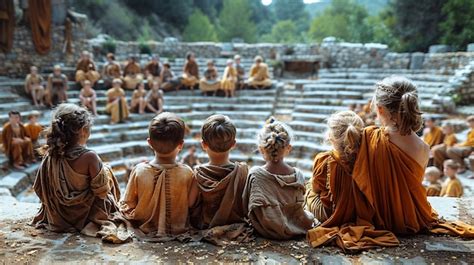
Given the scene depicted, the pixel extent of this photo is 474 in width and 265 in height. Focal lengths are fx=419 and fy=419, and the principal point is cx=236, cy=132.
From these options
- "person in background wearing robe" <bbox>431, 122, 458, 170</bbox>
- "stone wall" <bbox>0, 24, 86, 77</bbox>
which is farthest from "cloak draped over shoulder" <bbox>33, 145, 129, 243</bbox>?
"stone wall" <bbox>0, 24, 86, 77</bbox>

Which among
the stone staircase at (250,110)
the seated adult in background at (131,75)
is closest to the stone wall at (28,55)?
the stone staircase at (250,110)

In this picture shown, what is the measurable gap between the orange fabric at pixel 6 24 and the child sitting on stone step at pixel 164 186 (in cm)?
992

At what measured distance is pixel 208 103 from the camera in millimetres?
10875

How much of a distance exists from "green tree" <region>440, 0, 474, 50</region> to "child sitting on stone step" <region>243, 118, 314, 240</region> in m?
8.83

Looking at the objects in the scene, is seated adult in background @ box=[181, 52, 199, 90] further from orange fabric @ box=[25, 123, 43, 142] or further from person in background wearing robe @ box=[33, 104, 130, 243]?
person in background wearing robe @ box=[33, 104, 130, 243]

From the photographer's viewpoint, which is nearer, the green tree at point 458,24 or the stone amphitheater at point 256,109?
the stone amphitheater at point 256,109

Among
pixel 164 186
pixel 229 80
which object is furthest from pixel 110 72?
pixel 164 186

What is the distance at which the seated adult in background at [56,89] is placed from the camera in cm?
946

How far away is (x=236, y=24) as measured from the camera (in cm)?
2667

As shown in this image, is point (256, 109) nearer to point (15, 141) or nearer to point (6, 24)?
point (15, 141)

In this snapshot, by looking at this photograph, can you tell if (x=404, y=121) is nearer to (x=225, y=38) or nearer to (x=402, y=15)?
(x=402, y=15)

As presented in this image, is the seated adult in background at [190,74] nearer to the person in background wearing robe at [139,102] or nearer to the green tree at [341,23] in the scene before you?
the person in background wearing robe at [139,102]

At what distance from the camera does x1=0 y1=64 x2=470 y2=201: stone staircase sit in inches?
329

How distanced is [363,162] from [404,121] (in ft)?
1.13
